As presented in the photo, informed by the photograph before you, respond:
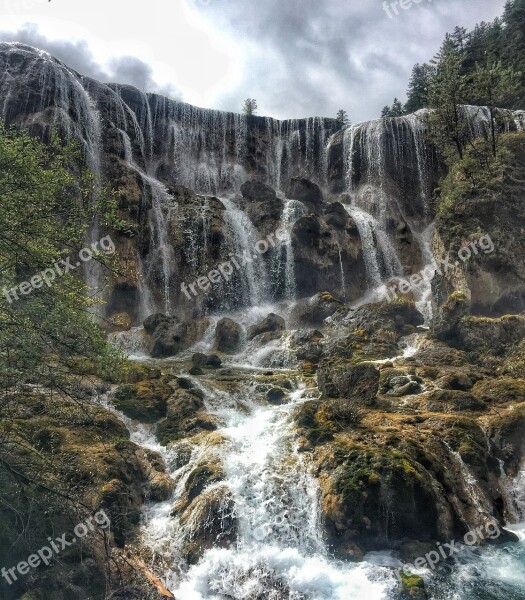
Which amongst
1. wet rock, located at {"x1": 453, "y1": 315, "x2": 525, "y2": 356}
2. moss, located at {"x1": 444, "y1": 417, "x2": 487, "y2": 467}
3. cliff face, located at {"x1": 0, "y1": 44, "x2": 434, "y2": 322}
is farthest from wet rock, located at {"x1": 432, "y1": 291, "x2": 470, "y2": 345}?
cliff face, located at {"x1": 0, "y1": 44, "x2": 434, "y2": 322}

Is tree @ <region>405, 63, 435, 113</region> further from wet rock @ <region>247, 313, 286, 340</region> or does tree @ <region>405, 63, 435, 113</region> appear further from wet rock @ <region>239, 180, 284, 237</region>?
wet rock @ <region>247, 313, 286, 340</region>

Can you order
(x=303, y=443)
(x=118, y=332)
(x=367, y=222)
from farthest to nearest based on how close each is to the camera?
(x=367, y=222) < (x=118, y=332) < (x=303, y=443)

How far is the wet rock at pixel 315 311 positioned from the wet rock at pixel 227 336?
4043mm

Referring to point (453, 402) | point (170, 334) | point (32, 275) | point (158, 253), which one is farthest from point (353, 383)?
point (158, 253)

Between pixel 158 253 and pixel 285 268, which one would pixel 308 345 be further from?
pixel 158 253

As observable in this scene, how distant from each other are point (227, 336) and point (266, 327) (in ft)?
7.73

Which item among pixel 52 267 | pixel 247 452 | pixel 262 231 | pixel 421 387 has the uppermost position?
pixel 262 231

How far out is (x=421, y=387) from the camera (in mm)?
17062

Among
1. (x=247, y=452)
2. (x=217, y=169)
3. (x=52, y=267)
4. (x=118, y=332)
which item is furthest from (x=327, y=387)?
(x=217, y=169)

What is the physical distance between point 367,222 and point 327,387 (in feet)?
74.8

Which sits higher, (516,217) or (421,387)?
(516,217)

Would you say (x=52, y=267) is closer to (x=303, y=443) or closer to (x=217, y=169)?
(x=303, y=443)

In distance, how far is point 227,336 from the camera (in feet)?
82.9

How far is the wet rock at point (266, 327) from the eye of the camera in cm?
2612
